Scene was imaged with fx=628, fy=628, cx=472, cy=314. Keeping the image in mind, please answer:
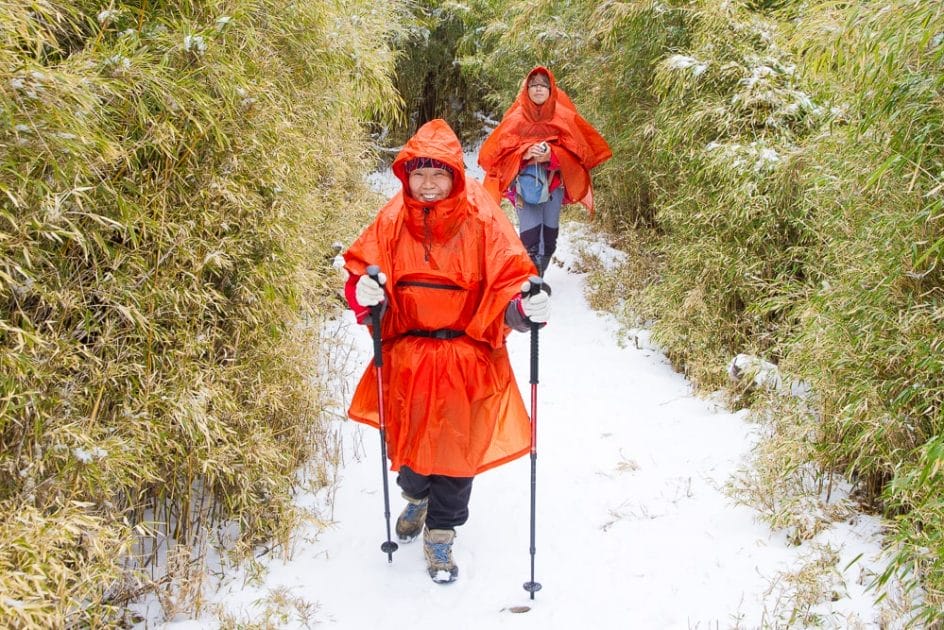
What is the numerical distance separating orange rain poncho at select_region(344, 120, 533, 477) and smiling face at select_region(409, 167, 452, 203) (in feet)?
0.10

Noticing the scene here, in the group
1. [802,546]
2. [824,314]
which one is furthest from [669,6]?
[802,546]

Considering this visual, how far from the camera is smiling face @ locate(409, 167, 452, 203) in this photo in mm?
2191

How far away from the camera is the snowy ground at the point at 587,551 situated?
221cm

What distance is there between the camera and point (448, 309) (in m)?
2.26

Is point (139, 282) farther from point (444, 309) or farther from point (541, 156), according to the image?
point (541, 156)

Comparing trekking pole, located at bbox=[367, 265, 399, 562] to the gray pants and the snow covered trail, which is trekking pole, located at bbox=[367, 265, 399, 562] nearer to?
the snow covered trail

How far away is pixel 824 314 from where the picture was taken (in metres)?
2.48

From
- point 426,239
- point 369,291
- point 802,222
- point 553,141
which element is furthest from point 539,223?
point 369,291

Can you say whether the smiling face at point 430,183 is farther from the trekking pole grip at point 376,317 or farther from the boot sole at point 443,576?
the boot sole at point 443,576

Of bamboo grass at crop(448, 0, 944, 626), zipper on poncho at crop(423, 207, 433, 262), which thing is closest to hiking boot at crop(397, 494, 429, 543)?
zipper on poncho at crop(423, 207, 433, 262)

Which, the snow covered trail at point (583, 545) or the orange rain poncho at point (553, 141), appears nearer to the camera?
the snow covered trail at point (583, 545)

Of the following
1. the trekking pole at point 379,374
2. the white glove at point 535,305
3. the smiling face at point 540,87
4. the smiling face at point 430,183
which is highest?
the smiling face at point 540,87

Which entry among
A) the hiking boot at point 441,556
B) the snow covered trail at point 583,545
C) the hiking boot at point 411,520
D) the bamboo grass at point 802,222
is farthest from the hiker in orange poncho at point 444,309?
the bamboo grass at point 802,222

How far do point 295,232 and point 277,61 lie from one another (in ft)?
2.28
